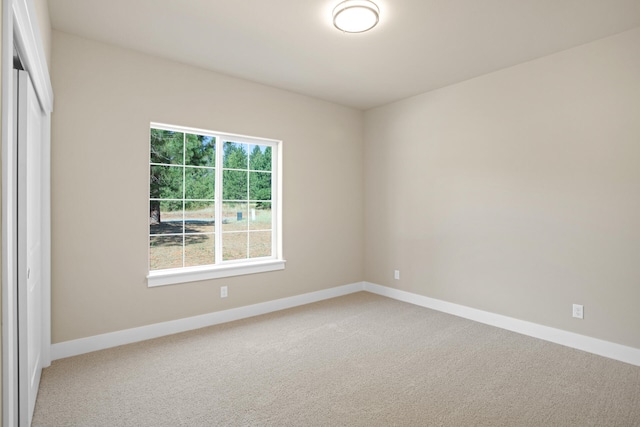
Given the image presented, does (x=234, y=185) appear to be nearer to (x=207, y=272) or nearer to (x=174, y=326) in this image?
(x=207, y=272)

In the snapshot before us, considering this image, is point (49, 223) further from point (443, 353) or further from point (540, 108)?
point (540, 108)

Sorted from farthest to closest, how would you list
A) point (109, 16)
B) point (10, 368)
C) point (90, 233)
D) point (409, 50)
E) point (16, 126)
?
point (409, 50) → point (90, 233) → point (109, 16) → point (16, 126) → point (10, 368)

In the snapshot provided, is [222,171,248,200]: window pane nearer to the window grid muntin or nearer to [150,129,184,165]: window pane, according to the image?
the window grid muntin

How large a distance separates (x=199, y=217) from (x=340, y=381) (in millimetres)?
2197

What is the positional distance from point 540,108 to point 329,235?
2.75 metres

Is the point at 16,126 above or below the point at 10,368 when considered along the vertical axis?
above

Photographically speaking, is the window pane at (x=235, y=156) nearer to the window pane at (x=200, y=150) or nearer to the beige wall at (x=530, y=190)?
the window pane at (x=200, y=150)

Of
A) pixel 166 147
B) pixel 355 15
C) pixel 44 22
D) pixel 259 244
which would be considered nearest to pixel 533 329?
pixel 259 244

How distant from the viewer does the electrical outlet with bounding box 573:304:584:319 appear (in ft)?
10.1

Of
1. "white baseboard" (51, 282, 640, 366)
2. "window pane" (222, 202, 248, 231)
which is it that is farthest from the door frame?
"window pane" (222, 202, 248, 231)

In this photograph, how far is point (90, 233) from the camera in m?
2.99

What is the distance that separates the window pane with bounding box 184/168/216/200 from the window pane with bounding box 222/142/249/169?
0.22m

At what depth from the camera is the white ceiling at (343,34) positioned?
2.49 metres

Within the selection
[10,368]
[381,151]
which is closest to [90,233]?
[10,368]
